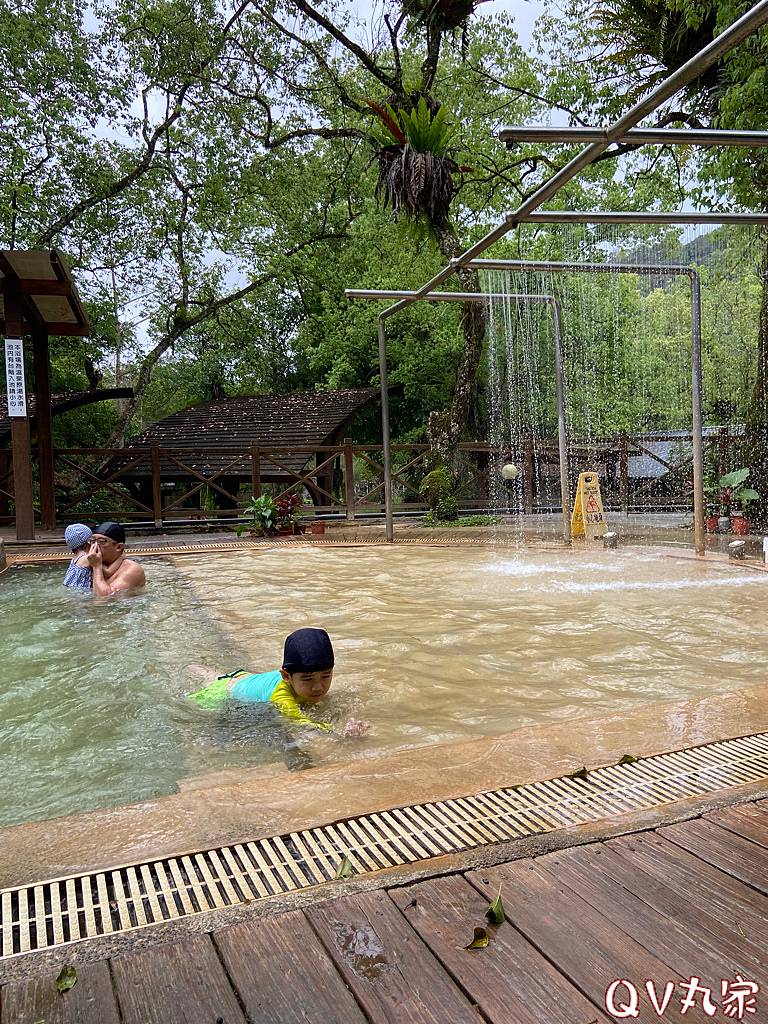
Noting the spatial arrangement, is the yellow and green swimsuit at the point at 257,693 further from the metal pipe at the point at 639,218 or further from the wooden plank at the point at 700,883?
the metal pipe at the point at 639,218

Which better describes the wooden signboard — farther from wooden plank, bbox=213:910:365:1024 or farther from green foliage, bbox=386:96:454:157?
wooden plank, bbox=213:910:365:1024

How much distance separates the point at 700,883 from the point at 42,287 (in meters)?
11.9

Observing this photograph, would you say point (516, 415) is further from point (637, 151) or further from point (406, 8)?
point (406, 8)

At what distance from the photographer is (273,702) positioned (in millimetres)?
3590

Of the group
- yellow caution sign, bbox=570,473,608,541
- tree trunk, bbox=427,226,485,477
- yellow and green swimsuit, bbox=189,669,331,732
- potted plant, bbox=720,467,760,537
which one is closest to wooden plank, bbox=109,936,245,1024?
yellow and green swimsuit, bbox=189,669,331,732

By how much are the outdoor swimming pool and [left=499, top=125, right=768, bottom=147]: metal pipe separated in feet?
9.67

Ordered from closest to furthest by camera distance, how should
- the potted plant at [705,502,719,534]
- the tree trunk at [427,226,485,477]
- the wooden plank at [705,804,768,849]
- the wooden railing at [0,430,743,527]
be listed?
1. the wooden plank at [705,804,768,849]
2. the potted plant at [705,502,719,534]
3. the tree trunk at [427,226,485,477]
4. the wooden railing at [0,430,743,527]

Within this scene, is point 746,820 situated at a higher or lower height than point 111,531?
lower

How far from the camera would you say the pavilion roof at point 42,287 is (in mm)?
10328

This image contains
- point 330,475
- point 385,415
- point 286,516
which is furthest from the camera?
point 330,475

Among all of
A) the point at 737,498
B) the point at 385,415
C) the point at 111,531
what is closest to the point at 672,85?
the point at 111,531

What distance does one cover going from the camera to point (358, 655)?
4.81m

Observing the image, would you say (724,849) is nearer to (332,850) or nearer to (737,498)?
(332,850)

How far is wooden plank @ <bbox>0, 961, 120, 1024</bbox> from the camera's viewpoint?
1.41 metres
